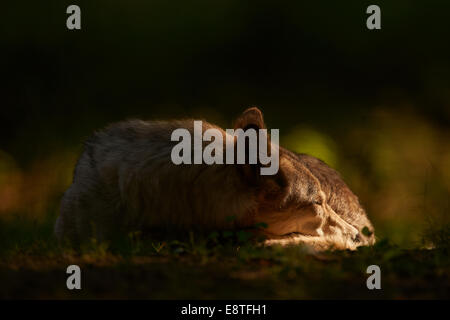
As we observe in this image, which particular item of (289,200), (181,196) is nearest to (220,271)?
(181,196)

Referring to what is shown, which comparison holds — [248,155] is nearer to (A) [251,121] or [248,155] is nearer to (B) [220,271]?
(A) [251,121]

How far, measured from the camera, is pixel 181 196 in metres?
4.24

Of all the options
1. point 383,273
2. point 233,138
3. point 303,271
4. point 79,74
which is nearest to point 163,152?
point 233,138

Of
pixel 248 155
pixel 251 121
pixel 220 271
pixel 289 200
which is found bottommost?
pixel 220 271

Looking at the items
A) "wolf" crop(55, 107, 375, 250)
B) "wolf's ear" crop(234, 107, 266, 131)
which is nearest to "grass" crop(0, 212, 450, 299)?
"wolf" crop(55, 107, 375, 250)

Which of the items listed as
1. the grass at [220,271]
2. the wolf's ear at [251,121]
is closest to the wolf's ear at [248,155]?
the wolf's ear at [251,121]

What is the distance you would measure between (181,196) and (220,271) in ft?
3.25

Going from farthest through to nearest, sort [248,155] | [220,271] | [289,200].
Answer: [289,200]
[248,155]
[220,271]

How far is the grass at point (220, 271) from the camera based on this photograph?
305cm

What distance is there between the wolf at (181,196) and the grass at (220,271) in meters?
0.17

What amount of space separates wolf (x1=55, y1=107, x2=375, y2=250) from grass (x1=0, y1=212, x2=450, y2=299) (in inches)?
6.7

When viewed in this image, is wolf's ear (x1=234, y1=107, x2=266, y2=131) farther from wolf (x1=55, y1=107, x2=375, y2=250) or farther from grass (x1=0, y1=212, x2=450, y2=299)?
grass (x1=0, y1=212, x2=450, y2=299)

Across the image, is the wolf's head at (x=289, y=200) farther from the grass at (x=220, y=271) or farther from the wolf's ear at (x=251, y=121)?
the grass at (x=220, y=271)

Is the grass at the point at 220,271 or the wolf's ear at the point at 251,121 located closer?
the grass at the point at 220,271
